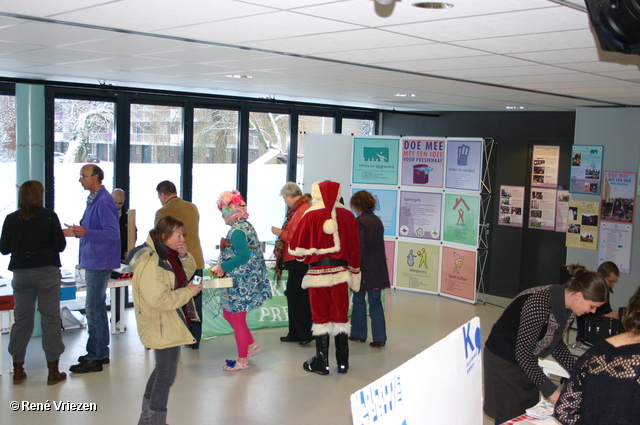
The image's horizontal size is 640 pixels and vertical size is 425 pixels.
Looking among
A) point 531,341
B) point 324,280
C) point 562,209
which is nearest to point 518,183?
point 562,209

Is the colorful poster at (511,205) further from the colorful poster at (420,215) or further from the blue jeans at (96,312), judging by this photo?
the blue jeans at (96,312)

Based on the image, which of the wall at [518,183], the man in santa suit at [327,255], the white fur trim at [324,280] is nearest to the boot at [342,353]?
the man in santa suit at [327,255]

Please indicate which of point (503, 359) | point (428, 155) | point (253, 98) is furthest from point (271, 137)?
point (503, 359)

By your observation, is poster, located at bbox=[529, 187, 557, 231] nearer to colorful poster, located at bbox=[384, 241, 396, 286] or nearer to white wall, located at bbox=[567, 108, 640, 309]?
white wall, located at bbox=[567, 108, 640, 309]

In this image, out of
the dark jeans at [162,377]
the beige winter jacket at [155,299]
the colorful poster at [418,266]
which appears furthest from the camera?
the colorful poster at [418,266]

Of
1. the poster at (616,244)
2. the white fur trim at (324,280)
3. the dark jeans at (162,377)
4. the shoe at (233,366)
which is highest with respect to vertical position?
the poster at (616,244)

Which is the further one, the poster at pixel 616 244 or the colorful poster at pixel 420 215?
the colorful poster at pixel 420 215

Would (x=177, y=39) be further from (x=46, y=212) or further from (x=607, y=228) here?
(x=607, y=228)

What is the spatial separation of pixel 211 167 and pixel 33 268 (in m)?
3.88

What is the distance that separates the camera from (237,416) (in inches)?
175

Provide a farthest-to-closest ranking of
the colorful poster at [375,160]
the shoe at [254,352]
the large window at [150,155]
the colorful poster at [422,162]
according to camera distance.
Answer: the colorful poster at [375,160]
the colorful poster at [422,162]
the large window at [150,155]
the shoe at [254,352]

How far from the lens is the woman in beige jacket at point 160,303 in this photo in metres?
3.57

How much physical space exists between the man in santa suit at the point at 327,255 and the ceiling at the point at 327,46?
1.12m

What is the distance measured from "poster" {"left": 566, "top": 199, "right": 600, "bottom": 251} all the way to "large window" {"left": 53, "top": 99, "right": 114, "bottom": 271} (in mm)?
5555
